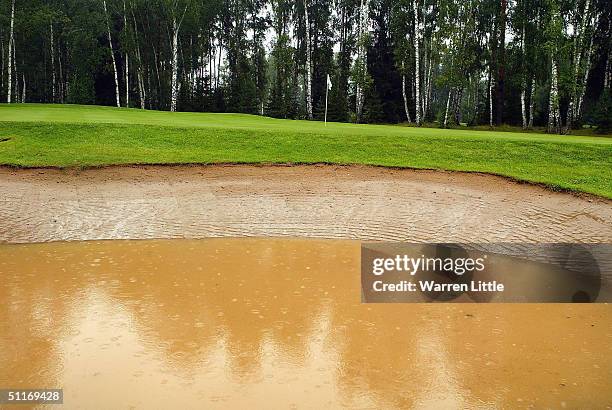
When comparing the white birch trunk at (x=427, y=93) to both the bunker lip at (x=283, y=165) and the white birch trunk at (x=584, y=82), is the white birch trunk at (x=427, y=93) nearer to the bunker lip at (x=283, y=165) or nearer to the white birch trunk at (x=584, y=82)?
the white birch trunk at (x=584, y=82)

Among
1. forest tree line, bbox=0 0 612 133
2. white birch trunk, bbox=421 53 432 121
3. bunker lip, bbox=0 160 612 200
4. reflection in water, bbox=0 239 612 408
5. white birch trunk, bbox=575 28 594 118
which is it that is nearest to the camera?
reflection in water, bbox=0 239 612 408

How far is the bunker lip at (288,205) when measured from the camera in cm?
906

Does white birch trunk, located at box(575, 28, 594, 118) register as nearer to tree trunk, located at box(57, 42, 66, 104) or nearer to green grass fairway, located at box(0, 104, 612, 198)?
green grass fairway, located at box(0, 104, 612, 198)

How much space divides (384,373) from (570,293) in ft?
11.5

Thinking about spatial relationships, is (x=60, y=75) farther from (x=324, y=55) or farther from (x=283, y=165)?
(x=283, y=165)

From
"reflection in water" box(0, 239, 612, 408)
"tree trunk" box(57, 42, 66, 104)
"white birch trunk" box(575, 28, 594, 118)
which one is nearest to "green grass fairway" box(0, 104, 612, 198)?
"reflection in water" box(0, 239, 612, 408)

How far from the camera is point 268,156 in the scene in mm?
13664

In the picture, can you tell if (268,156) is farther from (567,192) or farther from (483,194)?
(567,192)

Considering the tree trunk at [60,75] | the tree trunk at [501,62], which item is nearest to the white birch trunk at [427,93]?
the tree trunk at [501,62]

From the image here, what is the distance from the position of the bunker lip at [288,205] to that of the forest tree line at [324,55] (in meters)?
16.4

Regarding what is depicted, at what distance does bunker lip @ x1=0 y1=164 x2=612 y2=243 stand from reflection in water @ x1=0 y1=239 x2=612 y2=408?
6.75 ft

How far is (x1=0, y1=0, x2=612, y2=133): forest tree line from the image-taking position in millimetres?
30234

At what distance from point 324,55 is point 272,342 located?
39468 mm

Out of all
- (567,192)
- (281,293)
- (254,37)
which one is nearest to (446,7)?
(254,37)
